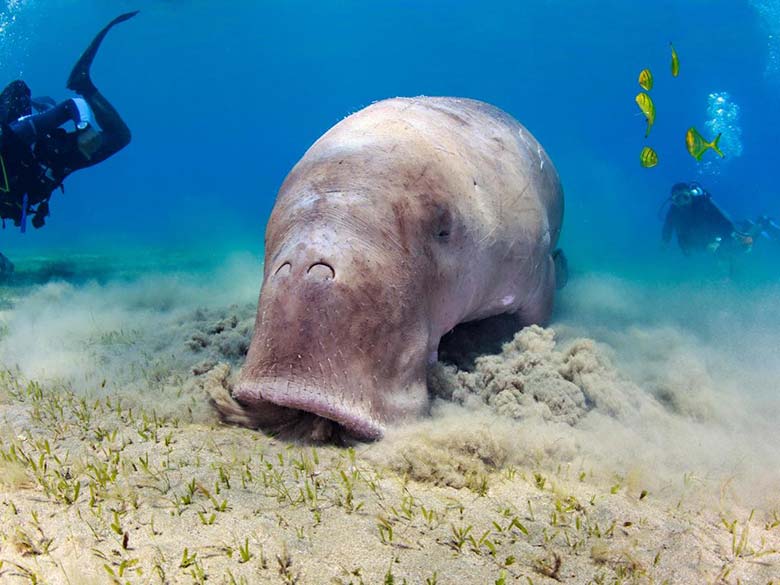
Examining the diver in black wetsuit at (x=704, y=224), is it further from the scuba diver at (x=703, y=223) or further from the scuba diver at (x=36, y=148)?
the scuba diver at (x=36, y=148)

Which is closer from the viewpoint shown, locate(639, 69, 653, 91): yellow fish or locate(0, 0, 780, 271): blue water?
locate(639, 69, 653, 91): yellow fish

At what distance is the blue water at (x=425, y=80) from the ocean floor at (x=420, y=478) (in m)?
13.6

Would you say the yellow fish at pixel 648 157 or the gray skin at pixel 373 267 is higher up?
the yellow fish at pixel 648 157

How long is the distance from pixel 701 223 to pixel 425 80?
95.4 m

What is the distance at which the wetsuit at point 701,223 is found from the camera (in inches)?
526

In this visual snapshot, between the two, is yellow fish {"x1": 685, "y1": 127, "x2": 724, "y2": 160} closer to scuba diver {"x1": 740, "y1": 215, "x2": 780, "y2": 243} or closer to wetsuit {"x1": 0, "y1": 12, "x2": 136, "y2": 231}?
scuba diver {"x1": 740, "y1": 215, "x2": 780, "y2": 243}

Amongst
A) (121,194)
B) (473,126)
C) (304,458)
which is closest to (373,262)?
(304,458)

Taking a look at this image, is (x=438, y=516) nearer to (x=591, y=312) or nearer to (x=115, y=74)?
(x=591, y=312)

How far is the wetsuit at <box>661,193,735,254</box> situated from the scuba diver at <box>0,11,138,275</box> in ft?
43.7

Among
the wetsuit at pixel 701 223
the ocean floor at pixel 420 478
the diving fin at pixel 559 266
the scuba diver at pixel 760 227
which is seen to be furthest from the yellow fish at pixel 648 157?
the scuba diver at pixel 760 227

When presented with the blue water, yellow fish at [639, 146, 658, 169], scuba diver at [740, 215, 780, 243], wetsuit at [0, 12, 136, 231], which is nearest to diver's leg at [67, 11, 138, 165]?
wetsuit at [0, 12, 136, 231]

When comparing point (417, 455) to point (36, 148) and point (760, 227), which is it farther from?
point (760, 227)

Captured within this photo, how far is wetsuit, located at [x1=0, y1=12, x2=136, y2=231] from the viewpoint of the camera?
9.09 m

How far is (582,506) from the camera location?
8.24 ft
